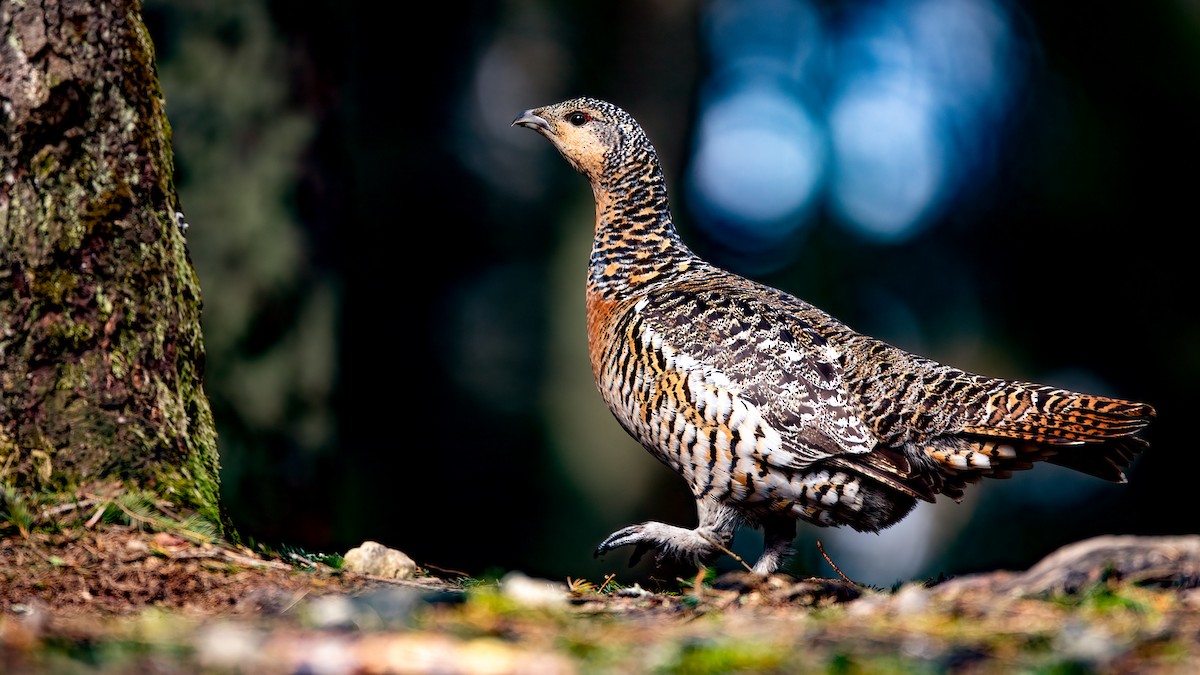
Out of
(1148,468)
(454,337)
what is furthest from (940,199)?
(454,337)

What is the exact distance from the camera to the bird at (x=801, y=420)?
5.73 m

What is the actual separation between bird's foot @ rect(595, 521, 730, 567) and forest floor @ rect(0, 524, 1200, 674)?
5.42ft

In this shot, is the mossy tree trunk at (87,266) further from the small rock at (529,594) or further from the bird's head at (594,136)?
the bird's head at (594,136)

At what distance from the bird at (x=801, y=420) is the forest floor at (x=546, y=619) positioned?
1472 millimetres

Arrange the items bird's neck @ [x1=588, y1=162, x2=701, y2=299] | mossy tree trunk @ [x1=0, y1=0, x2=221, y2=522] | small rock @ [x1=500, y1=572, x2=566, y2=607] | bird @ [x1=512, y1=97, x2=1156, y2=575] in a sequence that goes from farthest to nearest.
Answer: bird's neck @ [x1=588, y1=162, x2=701, y2=299], bird @ [x1=512, y1=97, x2=1156, y2=575], mossy tree trunk @ [x1=0, y1=0, x2=221, y2=522], small rock @ [x1=500, y1=572, x2=566, y2=607]

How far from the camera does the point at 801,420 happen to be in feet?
19.2

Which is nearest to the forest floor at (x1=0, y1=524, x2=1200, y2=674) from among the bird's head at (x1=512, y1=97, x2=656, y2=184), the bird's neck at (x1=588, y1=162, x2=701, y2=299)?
the bird's neck at (x1=588, y1=162, x2=701, y2=299)

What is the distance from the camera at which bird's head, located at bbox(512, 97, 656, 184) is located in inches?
289

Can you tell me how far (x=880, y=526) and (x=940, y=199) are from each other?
13.4 meters

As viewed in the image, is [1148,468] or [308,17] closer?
[308,17]

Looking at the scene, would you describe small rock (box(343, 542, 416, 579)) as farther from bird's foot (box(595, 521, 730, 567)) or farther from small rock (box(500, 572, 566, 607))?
bird's foot (box(595, 521, 730, 567))

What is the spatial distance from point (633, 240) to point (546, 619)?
13.8 ft

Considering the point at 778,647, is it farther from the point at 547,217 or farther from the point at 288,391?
the point at 547,217

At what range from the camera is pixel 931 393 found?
602cm
